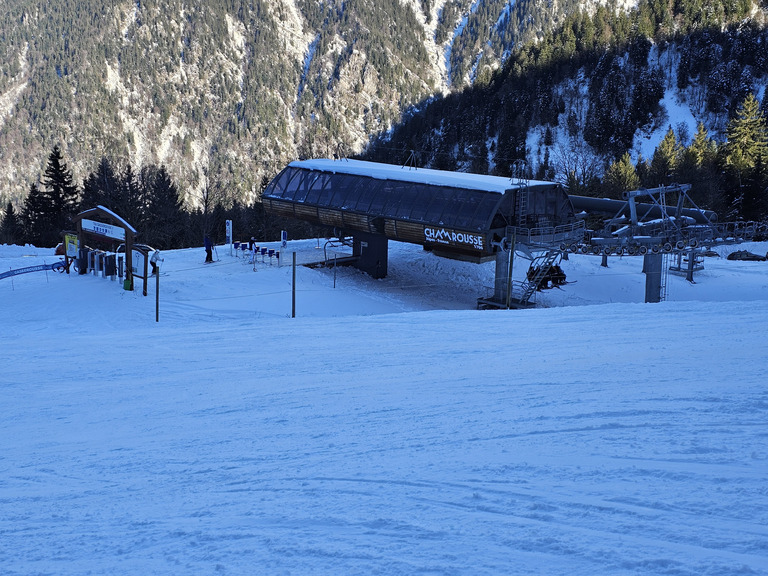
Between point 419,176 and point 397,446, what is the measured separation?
25391 mm

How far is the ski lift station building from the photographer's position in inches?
1212

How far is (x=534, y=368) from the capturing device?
12516 mm

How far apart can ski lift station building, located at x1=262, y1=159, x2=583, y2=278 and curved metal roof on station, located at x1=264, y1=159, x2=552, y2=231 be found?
0.14 feet

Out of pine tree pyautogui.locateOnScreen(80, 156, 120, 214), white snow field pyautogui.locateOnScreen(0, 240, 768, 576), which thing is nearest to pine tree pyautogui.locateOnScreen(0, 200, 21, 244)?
pine tree pyautogui.locateOnScreen(80, 156, 120, 214)

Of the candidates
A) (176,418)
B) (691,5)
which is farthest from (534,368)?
(691,5)

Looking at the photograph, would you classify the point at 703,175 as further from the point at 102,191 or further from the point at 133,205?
the point at 102,191

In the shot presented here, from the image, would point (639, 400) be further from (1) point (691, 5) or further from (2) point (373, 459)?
(1) point (691, 5)

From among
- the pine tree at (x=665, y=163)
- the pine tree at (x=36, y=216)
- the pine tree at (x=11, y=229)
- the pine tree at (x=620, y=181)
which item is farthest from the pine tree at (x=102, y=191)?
the pine tree at (x=665, y=163)

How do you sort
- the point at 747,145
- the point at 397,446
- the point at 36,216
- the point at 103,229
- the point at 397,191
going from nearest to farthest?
1. the point at 397,446
2. the point at 103,229
3. the point at 397,191
4. the point at 36,216
5. the point at 747,145

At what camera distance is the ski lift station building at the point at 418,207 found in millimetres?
30781

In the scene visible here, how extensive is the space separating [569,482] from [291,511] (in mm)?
2856

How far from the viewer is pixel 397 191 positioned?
33.2 metres

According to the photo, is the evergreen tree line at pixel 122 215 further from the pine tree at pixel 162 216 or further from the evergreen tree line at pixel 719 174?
the evergreen tree line at pixel 719 174

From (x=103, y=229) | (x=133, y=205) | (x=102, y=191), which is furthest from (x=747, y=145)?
(x=103, y=229)
